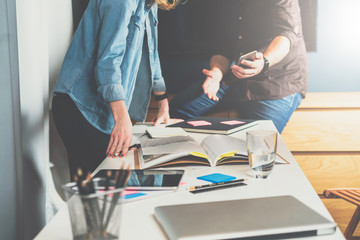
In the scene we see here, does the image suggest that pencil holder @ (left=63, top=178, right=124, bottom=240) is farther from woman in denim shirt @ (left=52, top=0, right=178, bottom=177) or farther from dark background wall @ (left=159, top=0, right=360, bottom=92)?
dark background wall @ (left=159, top=0, right=360, bottom=92)

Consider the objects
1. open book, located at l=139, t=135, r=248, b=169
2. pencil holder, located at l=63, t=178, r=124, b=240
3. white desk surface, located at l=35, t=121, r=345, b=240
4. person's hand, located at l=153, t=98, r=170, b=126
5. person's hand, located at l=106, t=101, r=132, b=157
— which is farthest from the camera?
person's hand, located at l=153, t=98, r=170, b=126

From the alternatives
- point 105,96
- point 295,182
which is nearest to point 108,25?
point 105,96

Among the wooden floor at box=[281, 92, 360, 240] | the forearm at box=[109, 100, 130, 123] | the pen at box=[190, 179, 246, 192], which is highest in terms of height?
the forearm at box=[109, 100, 130, 123]

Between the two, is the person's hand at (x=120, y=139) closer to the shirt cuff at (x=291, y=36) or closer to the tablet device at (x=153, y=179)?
the tablet device at (x=153, y=179)

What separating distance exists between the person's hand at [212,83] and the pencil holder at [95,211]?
1.72m

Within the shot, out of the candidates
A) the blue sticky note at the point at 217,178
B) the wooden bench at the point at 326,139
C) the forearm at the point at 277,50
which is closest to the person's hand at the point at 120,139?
the blue sticky note at the point at 217,178

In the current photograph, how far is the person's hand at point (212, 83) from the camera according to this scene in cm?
229

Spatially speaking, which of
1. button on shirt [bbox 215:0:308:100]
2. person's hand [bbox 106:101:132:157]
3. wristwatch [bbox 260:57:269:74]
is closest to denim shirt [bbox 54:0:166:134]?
person's hand [bbox 106:101:132:157]

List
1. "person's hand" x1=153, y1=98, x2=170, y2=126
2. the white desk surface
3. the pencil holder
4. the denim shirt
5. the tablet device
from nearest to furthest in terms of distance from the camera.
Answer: the pencil holder, the white desk surface, the tablet device, the denim shirt, "person's hand" x1=153, y1=98, x2=170, y2=126

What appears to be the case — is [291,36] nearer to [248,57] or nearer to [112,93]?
[248,57]

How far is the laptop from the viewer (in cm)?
66

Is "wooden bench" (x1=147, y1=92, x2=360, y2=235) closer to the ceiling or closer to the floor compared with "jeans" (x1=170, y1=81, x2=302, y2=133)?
closer to the floor

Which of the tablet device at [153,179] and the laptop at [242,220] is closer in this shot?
the laptop at [242,220]

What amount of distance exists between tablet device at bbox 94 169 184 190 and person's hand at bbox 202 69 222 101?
4.14 ft
